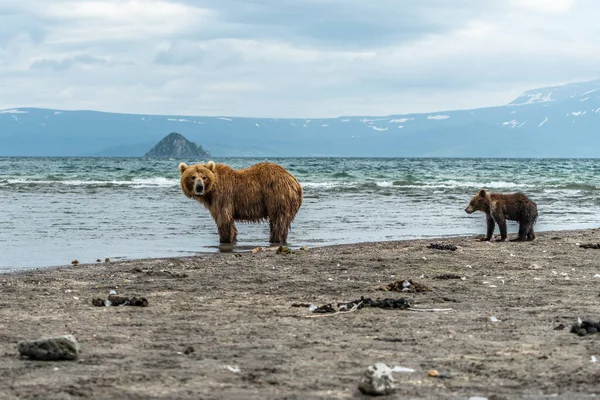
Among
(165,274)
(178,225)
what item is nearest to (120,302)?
(165,274)

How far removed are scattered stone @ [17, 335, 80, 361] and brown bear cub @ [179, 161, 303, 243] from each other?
8581 mm

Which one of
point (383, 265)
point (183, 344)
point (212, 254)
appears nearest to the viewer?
point (183, 344)

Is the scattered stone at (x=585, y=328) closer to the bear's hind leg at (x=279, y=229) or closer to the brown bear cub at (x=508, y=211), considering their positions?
the brown bear cub at (x=508, y=211)

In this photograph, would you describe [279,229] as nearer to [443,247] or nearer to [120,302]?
[443,247]

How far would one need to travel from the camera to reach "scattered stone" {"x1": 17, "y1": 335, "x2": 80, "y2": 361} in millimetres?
5219

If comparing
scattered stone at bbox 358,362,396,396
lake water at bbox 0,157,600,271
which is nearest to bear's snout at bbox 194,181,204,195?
lake water at bbox 0,157,600,271

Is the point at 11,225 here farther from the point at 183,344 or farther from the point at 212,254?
the point at 183,344

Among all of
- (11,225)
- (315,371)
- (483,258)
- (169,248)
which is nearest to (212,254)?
(169,248)

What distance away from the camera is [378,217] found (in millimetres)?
20156

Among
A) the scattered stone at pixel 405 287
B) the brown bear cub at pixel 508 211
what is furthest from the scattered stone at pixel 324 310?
the brown bear cub at pixel 508 211

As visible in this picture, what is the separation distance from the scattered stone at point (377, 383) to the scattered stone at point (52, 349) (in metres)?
1.82

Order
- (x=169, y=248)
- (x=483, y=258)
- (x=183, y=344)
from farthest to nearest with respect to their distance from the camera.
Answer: (x=169, y=248) < (x=483, y=258) < (x=183, y=344)

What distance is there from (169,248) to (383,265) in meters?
4.28

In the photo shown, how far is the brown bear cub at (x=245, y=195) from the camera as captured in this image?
13953 millimetres
